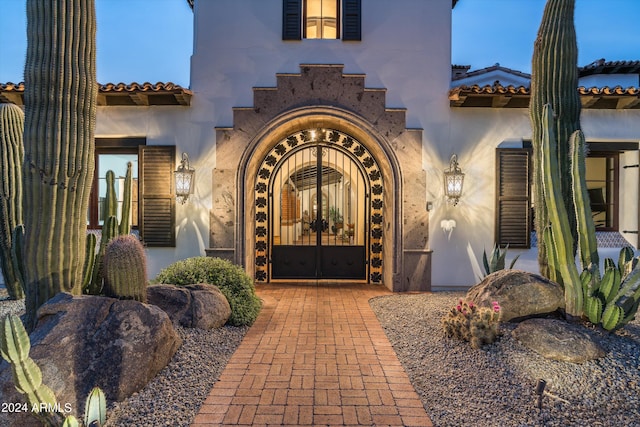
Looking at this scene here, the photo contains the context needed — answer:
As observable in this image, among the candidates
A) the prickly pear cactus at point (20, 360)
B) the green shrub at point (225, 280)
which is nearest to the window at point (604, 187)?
the green shrub at point (225, 280)

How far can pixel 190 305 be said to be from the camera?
15.7 feet

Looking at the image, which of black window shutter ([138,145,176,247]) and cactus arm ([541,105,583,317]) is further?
black window shutter ([138,145,176,247])

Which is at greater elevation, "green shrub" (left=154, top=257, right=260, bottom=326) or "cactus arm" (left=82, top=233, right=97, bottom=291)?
"cactus arm" (left=82, top=233, right=97, bottom=291)

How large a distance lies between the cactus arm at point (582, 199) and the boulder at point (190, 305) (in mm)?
4468

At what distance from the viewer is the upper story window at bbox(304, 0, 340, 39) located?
7.96m

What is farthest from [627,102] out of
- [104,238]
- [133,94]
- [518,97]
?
[133,94]

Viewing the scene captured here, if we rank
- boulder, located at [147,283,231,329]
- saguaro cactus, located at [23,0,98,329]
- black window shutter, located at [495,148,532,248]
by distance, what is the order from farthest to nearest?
black window shutter, located at [495,148,532,248] → boulder, located at [147,283,231,329] → saguaro cactus, located at [23,0,98,329]

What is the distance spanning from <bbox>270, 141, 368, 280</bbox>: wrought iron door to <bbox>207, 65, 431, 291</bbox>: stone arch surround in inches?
43.3

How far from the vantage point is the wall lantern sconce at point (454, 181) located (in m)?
7.39

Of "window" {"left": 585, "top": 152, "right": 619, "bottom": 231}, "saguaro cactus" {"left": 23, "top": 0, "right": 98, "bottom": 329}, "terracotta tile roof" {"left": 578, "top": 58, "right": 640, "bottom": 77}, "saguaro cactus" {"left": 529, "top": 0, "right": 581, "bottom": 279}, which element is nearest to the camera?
"saguaro cactus" {"left": 23, "top": 0, "right": 98, "bottom": 329}

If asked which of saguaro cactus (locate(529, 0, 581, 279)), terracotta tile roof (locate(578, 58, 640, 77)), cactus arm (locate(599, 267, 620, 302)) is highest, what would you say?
terracotta tile roof (locate(578, 58, 640, 77))

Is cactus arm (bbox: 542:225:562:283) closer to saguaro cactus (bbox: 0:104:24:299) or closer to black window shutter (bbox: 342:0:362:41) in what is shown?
black window shutter (bbox: 342:0:362:41)

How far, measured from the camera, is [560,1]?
512 centimetres

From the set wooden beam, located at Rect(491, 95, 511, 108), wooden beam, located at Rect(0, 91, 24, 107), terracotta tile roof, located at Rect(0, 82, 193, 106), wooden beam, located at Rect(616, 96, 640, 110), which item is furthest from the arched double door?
wooden beam, located at Rect(616, 96, 640, 110)
